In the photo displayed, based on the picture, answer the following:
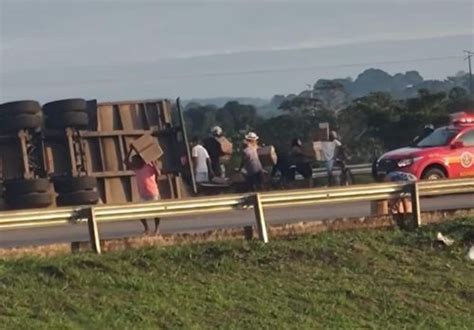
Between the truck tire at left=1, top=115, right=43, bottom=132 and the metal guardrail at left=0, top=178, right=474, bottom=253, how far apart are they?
11.8 meters

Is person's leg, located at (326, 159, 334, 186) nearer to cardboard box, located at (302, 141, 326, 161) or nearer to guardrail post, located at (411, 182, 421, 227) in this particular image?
cardboard box, located at (302, 141, 326, 161)

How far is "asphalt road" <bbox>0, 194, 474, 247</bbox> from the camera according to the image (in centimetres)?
1677

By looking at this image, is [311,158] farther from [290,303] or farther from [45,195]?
[290,303]

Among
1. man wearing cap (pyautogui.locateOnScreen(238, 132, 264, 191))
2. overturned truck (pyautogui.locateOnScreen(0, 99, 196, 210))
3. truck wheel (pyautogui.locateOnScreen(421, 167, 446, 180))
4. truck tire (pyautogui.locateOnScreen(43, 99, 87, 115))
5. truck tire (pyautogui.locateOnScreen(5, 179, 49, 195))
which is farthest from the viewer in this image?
man wearing cap (pyautogui.locateOnScreen(238, 132, 264, 191))

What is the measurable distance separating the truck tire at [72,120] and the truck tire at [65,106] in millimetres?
91

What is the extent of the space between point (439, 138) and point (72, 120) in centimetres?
798

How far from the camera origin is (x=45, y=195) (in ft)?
80.6

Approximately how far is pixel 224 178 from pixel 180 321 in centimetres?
1657

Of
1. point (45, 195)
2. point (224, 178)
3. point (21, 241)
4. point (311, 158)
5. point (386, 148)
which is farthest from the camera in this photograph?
point (386, 148)

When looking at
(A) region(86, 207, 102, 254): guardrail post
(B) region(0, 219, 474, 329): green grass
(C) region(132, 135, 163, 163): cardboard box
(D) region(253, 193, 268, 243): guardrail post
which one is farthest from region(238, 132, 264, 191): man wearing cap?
(A) region(86, 207, 102, 254): guardrail post

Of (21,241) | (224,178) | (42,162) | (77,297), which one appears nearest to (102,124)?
(42,162)

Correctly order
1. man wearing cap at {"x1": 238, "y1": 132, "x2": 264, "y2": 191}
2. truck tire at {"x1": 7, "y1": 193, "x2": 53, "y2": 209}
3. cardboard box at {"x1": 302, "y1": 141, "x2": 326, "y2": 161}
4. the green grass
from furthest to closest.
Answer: cardboard box at {"x1": 302, "y1": 141, "x2": 326, "y2": 161} → man wearing cap at {"x1": 238, "y1": 132, "x2": 264, "y2": 191} → truck tire at {"x1": 7, "y1": 193, "x2": 53, "y2": 209} → the green grass

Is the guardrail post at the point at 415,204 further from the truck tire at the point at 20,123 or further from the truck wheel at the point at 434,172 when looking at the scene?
the truck tire at the point at 20,123

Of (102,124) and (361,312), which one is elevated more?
(102,124)
